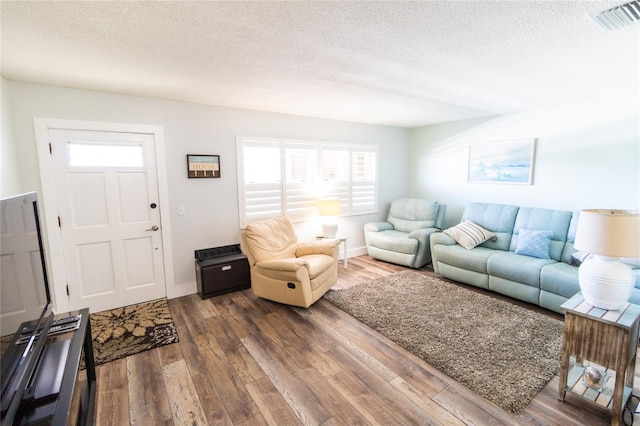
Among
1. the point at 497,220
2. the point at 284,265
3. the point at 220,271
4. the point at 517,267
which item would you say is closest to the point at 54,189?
the point at 220,271

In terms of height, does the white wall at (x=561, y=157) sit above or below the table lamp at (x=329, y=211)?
above

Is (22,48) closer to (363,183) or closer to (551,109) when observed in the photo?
(363,183)

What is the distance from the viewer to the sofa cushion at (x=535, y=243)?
3604 mm

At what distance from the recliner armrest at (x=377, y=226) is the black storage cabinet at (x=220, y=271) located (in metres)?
2.30

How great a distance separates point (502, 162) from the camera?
15.1ft

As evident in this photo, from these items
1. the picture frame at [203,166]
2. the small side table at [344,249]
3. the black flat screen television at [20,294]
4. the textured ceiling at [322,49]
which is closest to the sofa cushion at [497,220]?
the textured ceiling at [322,49]

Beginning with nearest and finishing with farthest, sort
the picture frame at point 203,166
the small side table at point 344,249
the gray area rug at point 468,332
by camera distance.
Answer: the gray area rug at point 468,332 → the picture frame at point 203,166 → the small side table at point 344,249

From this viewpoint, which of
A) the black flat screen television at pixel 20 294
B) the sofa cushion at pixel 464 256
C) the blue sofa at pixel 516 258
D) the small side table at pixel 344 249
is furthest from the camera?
the small side table at pixel 344 249

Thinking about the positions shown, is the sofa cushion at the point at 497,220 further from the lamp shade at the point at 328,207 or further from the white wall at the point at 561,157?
the lamp shade at the point at 328,207

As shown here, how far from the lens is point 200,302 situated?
3.58m

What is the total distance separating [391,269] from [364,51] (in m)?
3.34

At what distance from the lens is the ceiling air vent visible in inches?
64.2

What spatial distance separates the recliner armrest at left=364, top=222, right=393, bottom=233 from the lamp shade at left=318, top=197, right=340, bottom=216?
87cm

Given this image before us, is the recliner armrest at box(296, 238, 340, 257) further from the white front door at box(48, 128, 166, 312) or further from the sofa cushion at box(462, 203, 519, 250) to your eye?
the sofa cushion at box(462, 203, 519, 250)
